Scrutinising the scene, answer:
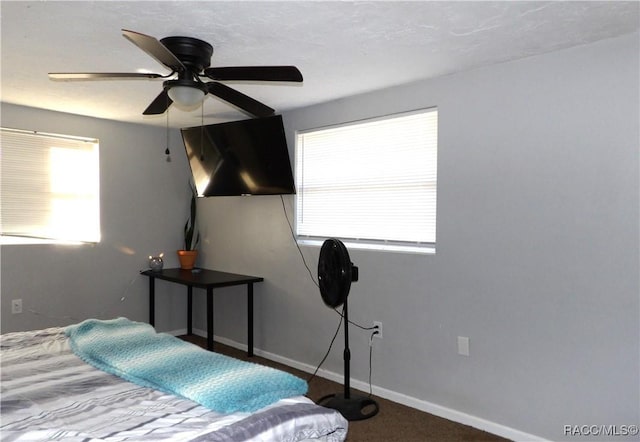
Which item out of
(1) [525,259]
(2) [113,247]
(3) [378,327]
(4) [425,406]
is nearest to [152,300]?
(2) [113,247]

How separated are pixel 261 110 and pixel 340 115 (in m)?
1.20

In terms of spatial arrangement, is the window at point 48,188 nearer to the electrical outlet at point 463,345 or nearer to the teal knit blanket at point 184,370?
the teal knit blanket at point 184,370

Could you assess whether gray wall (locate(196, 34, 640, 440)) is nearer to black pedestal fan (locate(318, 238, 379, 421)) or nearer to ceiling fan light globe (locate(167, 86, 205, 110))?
black pedestal fan (locate(318, 238, 379, 421))

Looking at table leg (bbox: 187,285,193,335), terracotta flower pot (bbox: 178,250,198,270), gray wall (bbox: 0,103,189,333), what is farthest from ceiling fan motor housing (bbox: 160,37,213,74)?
table leg (bbox: 187,285,193,335)

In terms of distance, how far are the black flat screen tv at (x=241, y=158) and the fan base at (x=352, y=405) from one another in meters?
1.57

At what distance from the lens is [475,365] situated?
2.82 metres

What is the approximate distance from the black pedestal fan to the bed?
102cm

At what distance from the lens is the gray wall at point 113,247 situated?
382cm

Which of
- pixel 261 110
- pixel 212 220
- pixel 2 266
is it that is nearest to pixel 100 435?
pixel 261 110

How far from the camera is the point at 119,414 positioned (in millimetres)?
1596

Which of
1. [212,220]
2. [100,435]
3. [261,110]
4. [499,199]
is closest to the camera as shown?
[100,435]

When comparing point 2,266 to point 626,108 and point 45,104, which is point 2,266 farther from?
point 626,108

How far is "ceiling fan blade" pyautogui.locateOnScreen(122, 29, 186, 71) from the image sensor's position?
1640 millimetres

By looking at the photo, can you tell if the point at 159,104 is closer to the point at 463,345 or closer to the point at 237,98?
the point at 237,98
